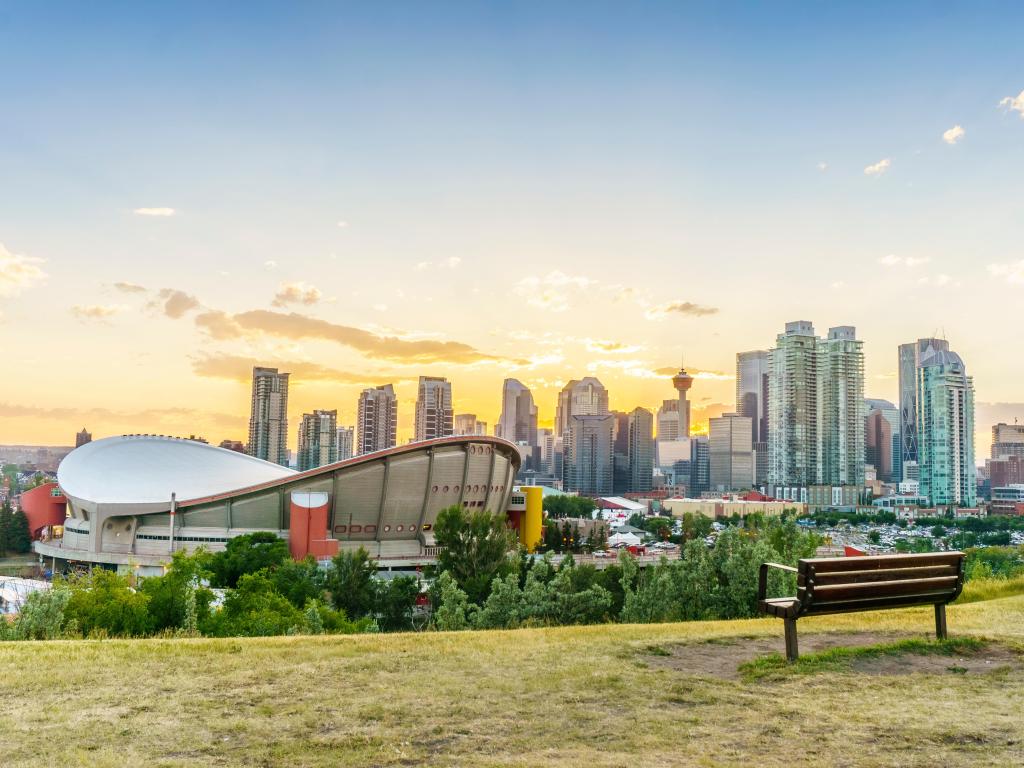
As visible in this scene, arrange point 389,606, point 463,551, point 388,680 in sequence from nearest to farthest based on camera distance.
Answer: point 388,680
point 389,606
point 463,551

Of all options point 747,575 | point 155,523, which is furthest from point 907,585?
point 155,523

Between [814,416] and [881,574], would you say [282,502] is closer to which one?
[881,574]

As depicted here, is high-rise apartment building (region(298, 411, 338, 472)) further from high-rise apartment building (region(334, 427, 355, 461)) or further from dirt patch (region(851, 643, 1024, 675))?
dirt patch (region(851, 643, 1024, 675))

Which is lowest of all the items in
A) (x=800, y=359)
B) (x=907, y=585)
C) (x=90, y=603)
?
(x=90, y=603)

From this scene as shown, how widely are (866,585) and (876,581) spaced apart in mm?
218

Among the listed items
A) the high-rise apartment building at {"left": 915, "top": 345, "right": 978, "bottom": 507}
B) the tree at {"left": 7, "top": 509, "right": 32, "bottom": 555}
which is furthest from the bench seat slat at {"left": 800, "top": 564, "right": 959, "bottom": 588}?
the high-rise apartment building at {"left": 915, "top": 345, "right": 978, "bottom": 507}

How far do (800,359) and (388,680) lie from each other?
164m

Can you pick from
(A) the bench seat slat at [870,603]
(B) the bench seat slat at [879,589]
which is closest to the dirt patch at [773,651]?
(A) the bench seat slat at [870,603]

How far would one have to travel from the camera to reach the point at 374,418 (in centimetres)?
14738

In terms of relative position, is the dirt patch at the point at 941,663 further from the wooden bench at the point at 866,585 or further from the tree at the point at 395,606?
the tree at the point at 395,606

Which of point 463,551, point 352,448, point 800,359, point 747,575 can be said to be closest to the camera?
point 747,575

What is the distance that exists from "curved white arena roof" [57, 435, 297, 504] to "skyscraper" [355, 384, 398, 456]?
7538 cm

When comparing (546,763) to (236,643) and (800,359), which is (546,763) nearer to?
(236,643)

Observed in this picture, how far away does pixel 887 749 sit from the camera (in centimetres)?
511
